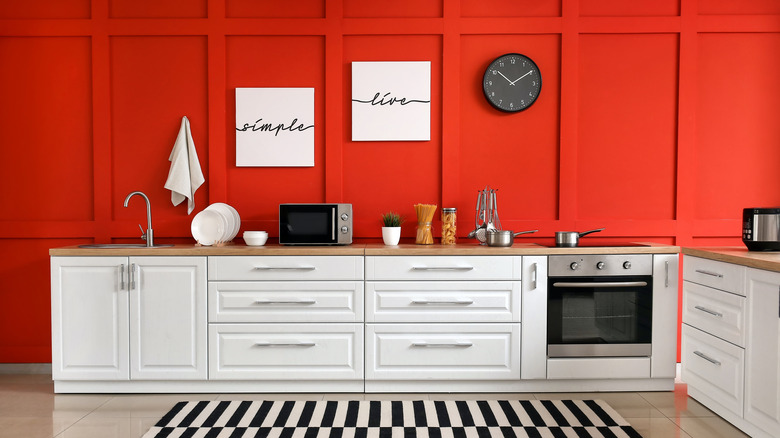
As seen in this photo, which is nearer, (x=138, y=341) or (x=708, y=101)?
(x=138, y=341)

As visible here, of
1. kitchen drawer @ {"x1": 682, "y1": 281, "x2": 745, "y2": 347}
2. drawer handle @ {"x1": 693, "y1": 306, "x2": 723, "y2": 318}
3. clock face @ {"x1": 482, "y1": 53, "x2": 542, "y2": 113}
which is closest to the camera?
kitchen drawer @ {"x1": 682, "y1": 281, "x2": 745, "y2": 347}

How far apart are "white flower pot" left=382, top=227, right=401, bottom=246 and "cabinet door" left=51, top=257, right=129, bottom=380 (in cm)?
148

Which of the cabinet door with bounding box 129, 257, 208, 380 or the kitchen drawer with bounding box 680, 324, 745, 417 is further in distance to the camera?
the cabinet door with bounding box 129, 257, 208, 380

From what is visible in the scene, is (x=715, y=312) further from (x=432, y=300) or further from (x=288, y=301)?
(x=288, y=301)

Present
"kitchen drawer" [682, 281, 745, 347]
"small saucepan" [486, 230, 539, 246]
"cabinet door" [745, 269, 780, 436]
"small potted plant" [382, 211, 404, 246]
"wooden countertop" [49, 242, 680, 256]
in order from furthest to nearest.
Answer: "small potted plant" [382, 211, 404, 246], "small saucepan" [486, 230, 539, 246], "wooden countertop" [49, 242, 680, 256], "kitchen drawer" [682, 281, 745, 347], "cabinet door" [745, 269, 780, 436]

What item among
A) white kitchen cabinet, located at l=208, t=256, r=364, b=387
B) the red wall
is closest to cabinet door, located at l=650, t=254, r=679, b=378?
the red wall

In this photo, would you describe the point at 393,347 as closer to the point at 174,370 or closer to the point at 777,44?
the point at 174,370

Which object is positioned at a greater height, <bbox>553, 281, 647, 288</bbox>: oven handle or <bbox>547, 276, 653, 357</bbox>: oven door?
<bbox>553, 281, 647, 288</bbox>: oven handle

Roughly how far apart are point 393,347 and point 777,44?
313 centimetres

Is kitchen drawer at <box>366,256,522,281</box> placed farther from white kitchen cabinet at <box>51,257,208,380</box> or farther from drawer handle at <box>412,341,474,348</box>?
white kitchen cabinet at <box>51,257,208,380</box>

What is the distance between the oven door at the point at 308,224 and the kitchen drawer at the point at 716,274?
196 centimetres

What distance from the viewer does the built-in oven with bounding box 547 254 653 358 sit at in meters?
2.91

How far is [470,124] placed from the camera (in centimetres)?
341

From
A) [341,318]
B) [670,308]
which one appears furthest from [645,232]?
[341,318]
